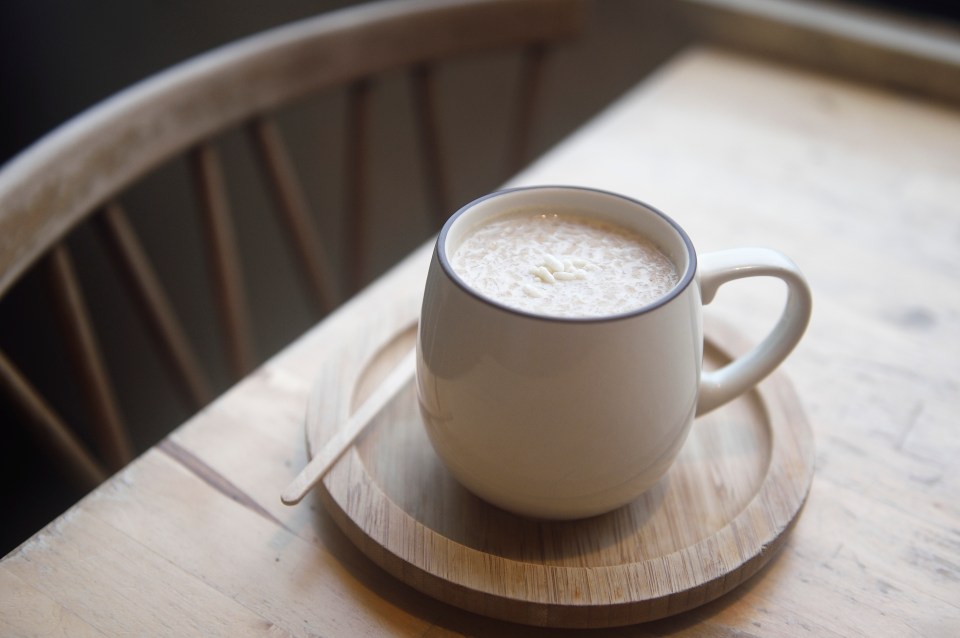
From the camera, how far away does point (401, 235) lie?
1649mm

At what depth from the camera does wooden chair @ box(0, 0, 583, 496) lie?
1.83 feet

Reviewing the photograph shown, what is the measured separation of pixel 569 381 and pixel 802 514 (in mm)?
185

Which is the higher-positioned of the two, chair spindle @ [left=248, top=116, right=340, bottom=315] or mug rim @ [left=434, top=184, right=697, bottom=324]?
mug rim @ [left=434, top=184, right=697, bottom=324]

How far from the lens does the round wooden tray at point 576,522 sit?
0.38 metres

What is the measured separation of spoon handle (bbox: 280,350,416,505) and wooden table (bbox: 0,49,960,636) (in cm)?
3

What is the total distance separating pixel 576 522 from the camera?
42 centimetres

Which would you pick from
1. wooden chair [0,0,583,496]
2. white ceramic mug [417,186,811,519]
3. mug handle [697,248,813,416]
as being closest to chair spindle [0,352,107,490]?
wooden chair [0,0,583,496]

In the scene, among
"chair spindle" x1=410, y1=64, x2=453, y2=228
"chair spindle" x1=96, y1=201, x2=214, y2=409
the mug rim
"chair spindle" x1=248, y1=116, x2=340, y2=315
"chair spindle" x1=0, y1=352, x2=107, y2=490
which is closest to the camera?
the mug rim

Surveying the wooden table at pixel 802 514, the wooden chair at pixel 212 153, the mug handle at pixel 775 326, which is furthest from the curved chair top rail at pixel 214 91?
the mug handle at pixel 775 326

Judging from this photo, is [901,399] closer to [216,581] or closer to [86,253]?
[216,581]

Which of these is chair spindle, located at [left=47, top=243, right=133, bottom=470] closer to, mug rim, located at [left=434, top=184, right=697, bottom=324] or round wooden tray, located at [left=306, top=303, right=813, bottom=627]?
round wooden tray, located at [left=306, top=303, right=813, bottom=627]

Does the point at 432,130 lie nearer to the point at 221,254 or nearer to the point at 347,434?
the point at 221,254

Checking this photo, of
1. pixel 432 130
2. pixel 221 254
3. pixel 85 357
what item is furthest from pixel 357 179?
pixel 85 357

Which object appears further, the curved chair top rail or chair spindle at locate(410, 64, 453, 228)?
chair spindle at locate(410, 64, 453, 228)
